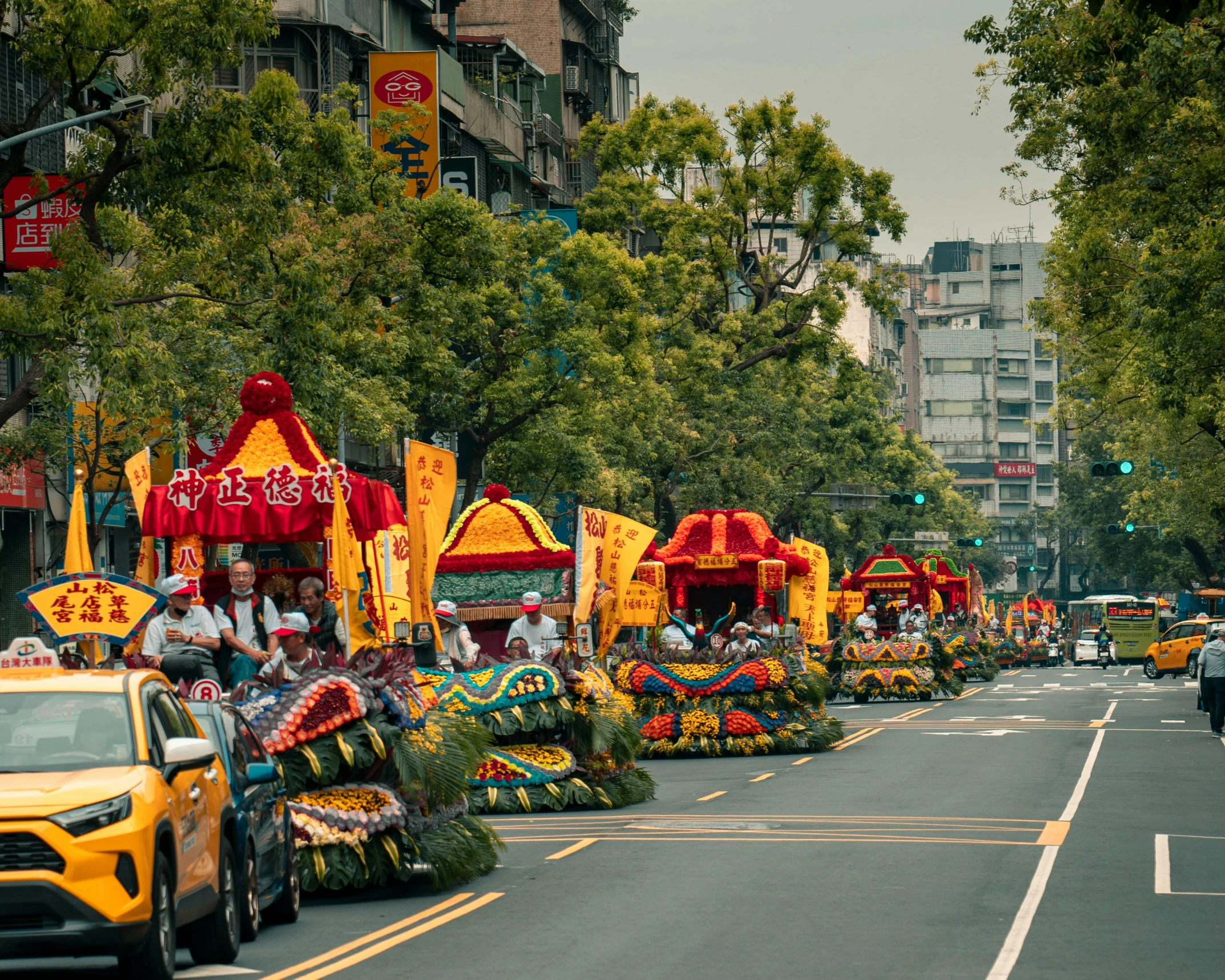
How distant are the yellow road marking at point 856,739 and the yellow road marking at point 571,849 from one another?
38.6ft

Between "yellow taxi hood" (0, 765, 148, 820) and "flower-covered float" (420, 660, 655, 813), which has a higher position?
"yellow taxi hood" (0, 765, 148, 820)

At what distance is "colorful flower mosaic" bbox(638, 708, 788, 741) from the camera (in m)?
27.4

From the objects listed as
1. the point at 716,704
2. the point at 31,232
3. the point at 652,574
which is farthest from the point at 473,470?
the point at 716,704

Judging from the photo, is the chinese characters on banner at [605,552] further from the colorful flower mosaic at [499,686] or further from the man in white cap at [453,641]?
the colorful flower mosaic at [499,686]

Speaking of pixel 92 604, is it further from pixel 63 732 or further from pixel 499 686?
pixel 63 732

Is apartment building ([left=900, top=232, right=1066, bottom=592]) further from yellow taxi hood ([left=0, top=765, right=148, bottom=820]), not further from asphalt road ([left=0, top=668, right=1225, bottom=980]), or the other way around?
yellow taxi hood ([left=0, top=765, right=148, bottom=820])

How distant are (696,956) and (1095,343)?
34652mm

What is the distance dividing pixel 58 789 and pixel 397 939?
2888 mm

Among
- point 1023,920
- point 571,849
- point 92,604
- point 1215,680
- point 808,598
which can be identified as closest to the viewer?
point 1023,920

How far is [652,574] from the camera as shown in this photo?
1320 inches

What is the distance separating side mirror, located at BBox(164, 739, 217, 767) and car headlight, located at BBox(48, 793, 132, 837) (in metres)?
0.41

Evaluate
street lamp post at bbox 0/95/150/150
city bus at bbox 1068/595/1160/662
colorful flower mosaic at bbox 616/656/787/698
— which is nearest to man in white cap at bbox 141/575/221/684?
street lamp post at bbox 0/95/150/150

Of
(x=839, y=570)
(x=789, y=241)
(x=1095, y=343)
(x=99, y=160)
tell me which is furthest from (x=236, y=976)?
(x=789, y=241)

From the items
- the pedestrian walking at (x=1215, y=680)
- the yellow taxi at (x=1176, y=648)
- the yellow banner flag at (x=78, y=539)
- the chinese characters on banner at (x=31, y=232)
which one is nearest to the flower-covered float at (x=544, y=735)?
the yellow banner flag at (x=78, y=539)
